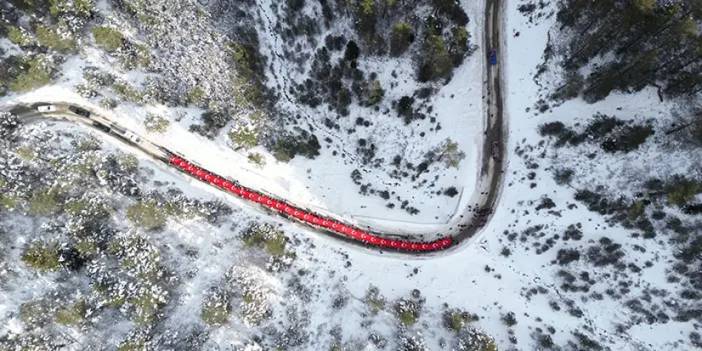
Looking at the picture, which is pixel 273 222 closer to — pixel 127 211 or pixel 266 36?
pixel 127 211

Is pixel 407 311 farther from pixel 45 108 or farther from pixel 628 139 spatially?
pixel 45 108

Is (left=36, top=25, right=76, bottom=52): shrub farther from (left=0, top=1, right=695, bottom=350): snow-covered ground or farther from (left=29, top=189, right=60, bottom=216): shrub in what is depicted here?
(left=29, top=189, right=60, bottom=216): shrub

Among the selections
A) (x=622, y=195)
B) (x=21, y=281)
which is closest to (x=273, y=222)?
(x=21, y=281)

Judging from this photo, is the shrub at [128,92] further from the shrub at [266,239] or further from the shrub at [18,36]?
the shrub at [266,239]

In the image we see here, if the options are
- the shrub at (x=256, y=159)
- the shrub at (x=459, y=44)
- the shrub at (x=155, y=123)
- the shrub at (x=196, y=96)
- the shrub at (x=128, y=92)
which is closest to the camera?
the shrub at (x=459, y=44)

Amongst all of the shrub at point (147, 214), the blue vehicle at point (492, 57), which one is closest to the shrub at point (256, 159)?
the shrub at point (147, 214)

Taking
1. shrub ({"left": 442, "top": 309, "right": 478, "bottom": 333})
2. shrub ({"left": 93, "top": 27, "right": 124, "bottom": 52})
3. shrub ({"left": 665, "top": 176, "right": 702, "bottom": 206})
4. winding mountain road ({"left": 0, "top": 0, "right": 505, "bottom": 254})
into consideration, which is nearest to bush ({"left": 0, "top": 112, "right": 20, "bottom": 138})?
winding mountain road ({"left": 0, "top": 0, "right": 505, "bottom": 254})
